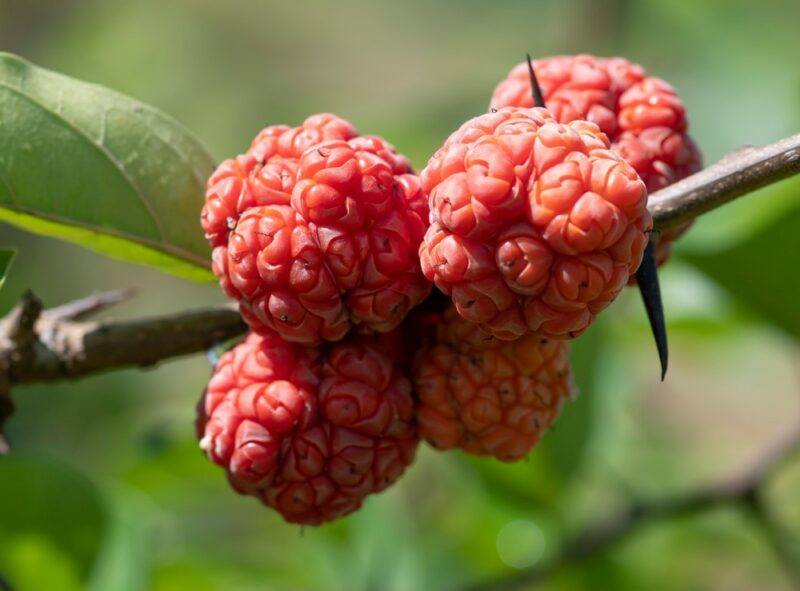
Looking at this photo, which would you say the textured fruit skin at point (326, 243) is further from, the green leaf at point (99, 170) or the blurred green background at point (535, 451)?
the blurred green background at point (535, 451)

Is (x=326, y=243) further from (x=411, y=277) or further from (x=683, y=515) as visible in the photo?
(x=683, y=515)

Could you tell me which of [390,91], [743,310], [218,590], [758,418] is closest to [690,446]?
[758,418]

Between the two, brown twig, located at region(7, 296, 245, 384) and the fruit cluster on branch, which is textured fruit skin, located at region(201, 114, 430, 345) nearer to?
the fruit cluster on branch

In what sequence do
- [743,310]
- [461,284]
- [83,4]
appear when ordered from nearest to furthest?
[461,284] < [743,310] < [83,4]

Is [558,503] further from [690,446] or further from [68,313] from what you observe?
[690,446]

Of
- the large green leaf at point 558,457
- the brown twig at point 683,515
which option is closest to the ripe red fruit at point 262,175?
the large green leaf at point 558,457

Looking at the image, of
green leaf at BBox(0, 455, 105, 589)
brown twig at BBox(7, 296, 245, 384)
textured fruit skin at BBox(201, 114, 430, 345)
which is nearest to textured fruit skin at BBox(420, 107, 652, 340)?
textured fruit skin at BBox(201, 114, 430, 345)
